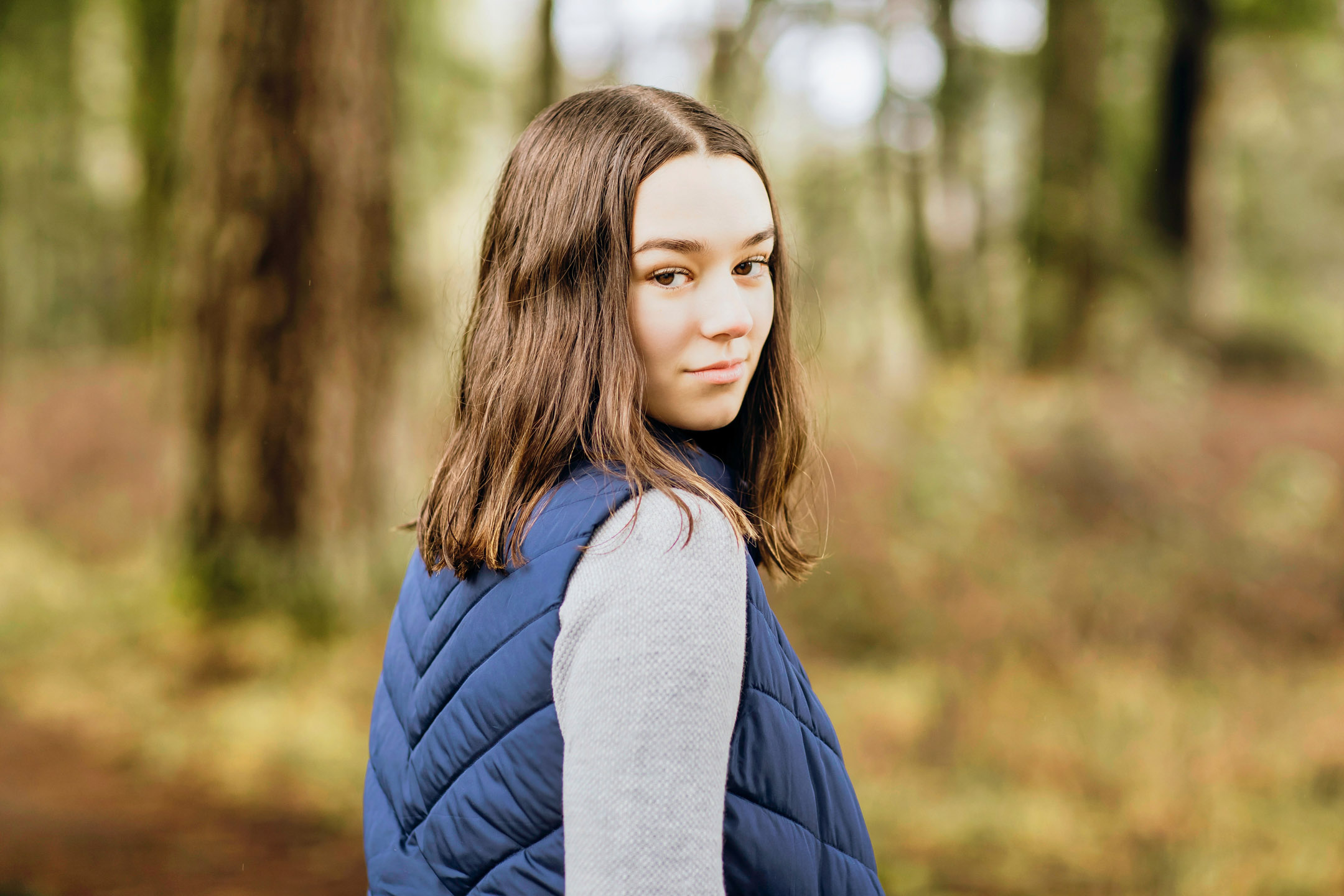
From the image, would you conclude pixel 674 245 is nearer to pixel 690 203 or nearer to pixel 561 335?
pixel 690 203

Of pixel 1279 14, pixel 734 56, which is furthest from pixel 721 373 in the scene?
pixel 1279 14

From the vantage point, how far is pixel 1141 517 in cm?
654

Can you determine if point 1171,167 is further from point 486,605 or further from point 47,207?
point 47,207

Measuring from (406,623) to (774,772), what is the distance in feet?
2.19

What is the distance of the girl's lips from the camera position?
144 cm

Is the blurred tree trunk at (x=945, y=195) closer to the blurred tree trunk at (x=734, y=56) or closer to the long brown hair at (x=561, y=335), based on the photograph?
the blurred tree trunk at (x=734, y=56)

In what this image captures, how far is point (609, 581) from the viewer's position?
1146 millimetres

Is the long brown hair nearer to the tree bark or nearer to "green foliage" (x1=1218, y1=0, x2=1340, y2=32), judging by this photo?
the tree bark

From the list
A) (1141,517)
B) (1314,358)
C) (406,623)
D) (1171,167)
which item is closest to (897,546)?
(1141,517)

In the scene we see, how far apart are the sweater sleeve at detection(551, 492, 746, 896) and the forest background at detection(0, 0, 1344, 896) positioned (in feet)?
2.38

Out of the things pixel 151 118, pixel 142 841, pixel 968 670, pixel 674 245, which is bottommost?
pixel 142 841

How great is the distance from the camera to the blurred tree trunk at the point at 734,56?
10.3 meters

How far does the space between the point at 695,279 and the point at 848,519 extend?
5.28 meters

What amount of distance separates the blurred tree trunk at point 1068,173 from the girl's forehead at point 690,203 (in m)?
7.95
